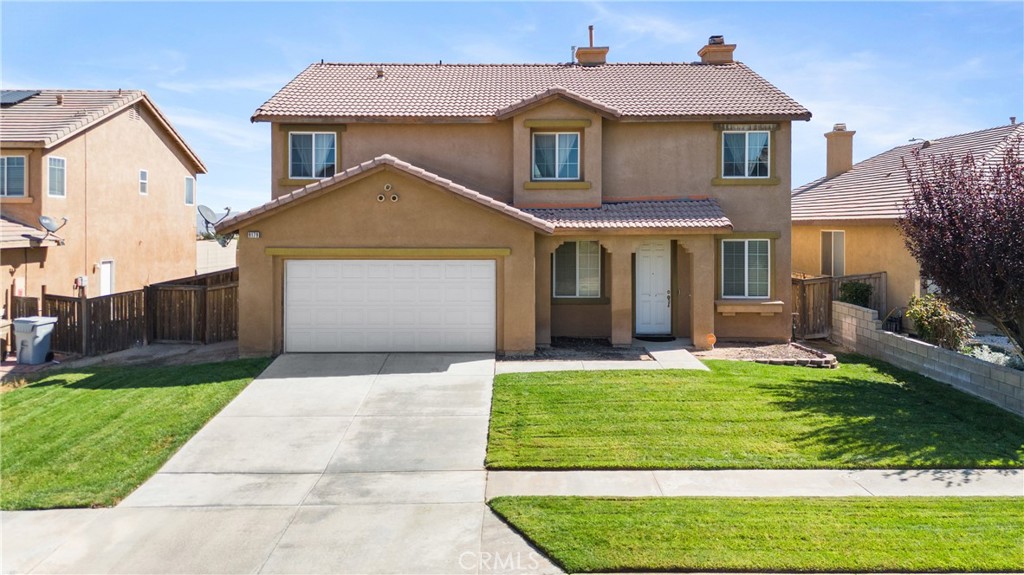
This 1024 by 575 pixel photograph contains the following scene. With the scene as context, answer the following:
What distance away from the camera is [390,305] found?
15.6 meters

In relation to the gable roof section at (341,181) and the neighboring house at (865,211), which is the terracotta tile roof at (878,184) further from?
the gable roof section at (341,181)

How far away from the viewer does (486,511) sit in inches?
313

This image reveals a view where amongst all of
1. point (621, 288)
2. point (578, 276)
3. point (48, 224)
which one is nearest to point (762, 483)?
point (621, 288)

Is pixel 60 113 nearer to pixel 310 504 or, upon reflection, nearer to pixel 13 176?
pixel 13 176

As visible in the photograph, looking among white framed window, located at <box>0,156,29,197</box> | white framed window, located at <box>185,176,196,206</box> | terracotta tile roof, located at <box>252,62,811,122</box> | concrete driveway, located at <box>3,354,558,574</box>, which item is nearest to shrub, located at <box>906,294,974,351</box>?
terracotta tile roof, located at <box>252,62,811,122</box>

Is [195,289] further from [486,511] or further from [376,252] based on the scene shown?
[486,511]

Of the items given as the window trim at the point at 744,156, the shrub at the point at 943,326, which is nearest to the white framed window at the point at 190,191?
the window trim at the point at 744,156

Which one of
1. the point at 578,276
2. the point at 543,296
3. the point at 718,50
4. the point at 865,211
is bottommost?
the point at 543,296

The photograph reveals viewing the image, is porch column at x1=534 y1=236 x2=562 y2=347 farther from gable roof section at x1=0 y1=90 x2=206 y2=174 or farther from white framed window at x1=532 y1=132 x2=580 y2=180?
gable roof section at x1=0 y1=90 x2=206 y2=174

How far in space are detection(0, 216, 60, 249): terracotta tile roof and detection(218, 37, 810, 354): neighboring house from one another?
6.25 m

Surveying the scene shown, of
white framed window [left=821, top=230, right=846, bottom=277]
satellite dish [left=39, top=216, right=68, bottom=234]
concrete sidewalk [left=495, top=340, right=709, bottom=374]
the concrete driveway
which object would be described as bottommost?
the concrete driveway

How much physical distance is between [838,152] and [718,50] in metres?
8.98

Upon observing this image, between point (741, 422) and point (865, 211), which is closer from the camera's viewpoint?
point (741, 422)

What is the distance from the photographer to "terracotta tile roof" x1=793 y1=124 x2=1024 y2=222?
64.7 ft
